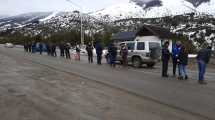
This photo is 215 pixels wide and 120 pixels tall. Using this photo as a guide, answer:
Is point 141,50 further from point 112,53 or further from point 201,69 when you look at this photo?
point 201,69

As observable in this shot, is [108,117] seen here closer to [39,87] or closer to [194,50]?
[39,87]

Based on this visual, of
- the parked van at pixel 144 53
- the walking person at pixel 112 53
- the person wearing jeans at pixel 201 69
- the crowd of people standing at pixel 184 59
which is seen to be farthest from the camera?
the parked van at pixel 144 53

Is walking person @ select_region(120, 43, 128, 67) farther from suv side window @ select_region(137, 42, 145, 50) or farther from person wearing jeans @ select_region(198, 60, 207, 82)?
person wearing jeans @ select_region(198, 60, 207, 82)

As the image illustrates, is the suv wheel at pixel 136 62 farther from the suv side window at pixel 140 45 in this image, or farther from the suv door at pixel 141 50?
the suv side window at pixel 140 45

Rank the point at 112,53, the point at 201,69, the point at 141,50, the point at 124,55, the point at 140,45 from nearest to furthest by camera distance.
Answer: the point at 201,69 → the point at 124,55 → the point at 112,53 → the point at 141,50 → the point at 140,45

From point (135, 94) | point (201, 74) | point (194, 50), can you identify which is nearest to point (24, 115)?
point (135, 94)

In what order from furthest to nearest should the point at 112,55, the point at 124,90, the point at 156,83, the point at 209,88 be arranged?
1. the point at 112,55
2. the point at 156,83
3. the point at 209,88
4. the point at 124,90

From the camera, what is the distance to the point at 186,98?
463 inches

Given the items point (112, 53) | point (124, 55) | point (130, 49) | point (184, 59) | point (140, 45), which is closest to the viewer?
point (184, 59)

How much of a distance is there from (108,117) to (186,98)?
12.5 ft

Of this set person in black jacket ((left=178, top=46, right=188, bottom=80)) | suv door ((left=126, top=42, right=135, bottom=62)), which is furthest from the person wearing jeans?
suv door ((left=126, top=42, right=135, bottom=62))

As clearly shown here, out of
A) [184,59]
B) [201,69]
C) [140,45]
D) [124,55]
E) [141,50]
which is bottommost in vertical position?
[201,69]

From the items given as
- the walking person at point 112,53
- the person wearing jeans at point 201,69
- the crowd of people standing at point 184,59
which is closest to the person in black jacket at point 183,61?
the crowd of people standing at point 184,59

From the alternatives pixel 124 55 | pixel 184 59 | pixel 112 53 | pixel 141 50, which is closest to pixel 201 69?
pixel 184 59
